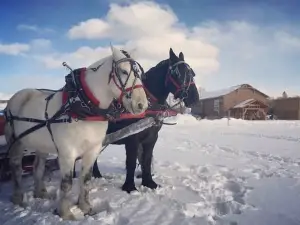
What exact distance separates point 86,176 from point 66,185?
36cm

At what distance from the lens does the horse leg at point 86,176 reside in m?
4.30

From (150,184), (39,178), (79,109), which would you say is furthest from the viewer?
(150,184)

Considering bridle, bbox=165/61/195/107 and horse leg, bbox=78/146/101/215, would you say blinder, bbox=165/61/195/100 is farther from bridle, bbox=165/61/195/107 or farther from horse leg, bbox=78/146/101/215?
horse leg, bbox=78/146/101/215

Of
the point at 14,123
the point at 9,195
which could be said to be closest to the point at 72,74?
the point at 14,123

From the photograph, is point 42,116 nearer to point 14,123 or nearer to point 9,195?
point 14,123

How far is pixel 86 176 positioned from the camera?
446 centimetres

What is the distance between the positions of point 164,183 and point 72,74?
2.94 metres

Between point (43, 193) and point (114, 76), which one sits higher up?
point (114, 76)

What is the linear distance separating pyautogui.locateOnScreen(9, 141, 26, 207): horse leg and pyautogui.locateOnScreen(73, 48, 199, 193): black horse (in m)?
1.50

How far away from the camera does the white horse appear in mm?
3692

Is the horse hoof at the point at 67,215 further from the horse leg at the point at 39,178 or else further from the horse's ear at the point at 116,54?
the horse's ear at the point at 116,54

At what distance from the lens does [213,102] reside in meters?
49.8

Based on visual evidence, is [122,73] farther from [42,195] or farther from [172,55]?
[42,195]

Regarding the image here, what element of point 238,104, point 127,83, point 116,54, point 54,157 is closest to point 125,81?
point 127,83
